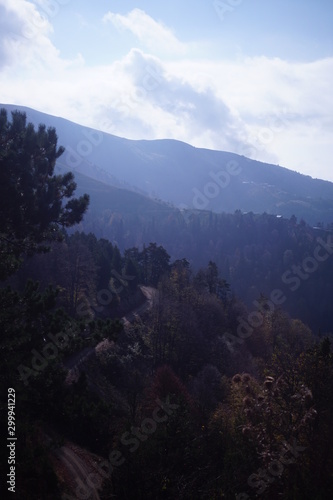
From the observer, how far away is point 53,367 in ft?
43.9

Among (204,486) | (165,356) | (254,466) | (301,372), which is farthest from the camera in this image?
(165,356)

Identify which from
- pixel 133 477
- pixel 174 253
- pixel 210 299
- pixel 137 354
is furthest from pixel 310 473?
pixel 174 253

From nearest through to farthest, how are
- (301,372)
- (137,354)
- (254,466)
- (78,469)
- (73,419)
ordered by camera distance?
(78,469) < (254,466) < (73,419) < (301,372) < (137,354)

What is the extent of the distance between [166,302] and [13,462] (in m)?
30.2

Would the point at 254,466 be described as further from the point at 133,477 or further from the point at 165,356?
the point at 165,356

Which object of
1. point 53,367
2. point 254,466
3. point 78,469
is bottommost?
point 78,469
